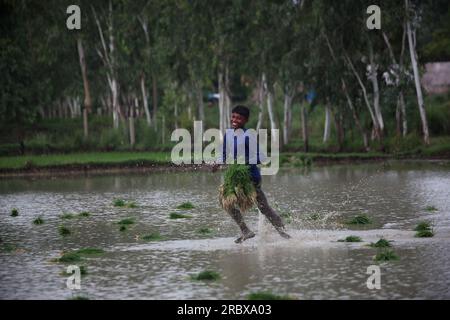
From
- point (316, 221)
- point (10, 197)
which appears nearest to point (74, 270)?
point (316, 221)

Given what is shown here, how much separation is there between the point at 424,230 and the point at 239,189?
3.43 metres

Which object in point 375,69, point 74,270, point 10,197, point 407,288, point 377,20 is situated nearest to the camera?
point 407,288

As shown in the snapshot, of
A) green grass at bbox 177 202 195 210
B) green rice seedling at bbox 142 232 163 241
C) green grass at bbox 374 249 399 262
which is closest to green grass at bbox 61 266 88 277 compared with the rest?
green rice seedling at bbox 142 232 163 241

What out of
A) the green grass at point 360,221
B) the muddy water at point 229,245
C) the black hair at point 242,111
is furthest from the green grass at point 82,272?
the green grass at point 360,221

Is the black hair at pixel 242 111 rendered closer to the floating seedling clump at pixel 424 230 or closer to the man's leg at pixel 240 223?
the man's leg at pixel 240 223

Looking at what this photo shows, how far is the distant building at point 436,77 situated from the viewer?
70500 mm

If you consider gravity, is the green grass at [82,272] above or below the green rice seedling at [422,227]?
below

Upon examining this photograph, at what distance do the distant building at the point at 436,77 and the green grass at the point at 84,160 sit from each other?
87.8 feet

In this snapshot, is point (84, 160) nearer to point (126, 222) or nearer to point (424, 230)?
point (126, 222)

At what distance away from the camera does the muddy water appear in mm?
13391

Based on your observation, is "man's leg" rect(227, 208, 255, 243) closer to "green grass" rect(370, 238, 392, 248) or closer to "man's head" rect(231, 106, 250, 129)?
"man's head" rect(231, 106, 250, 129)
